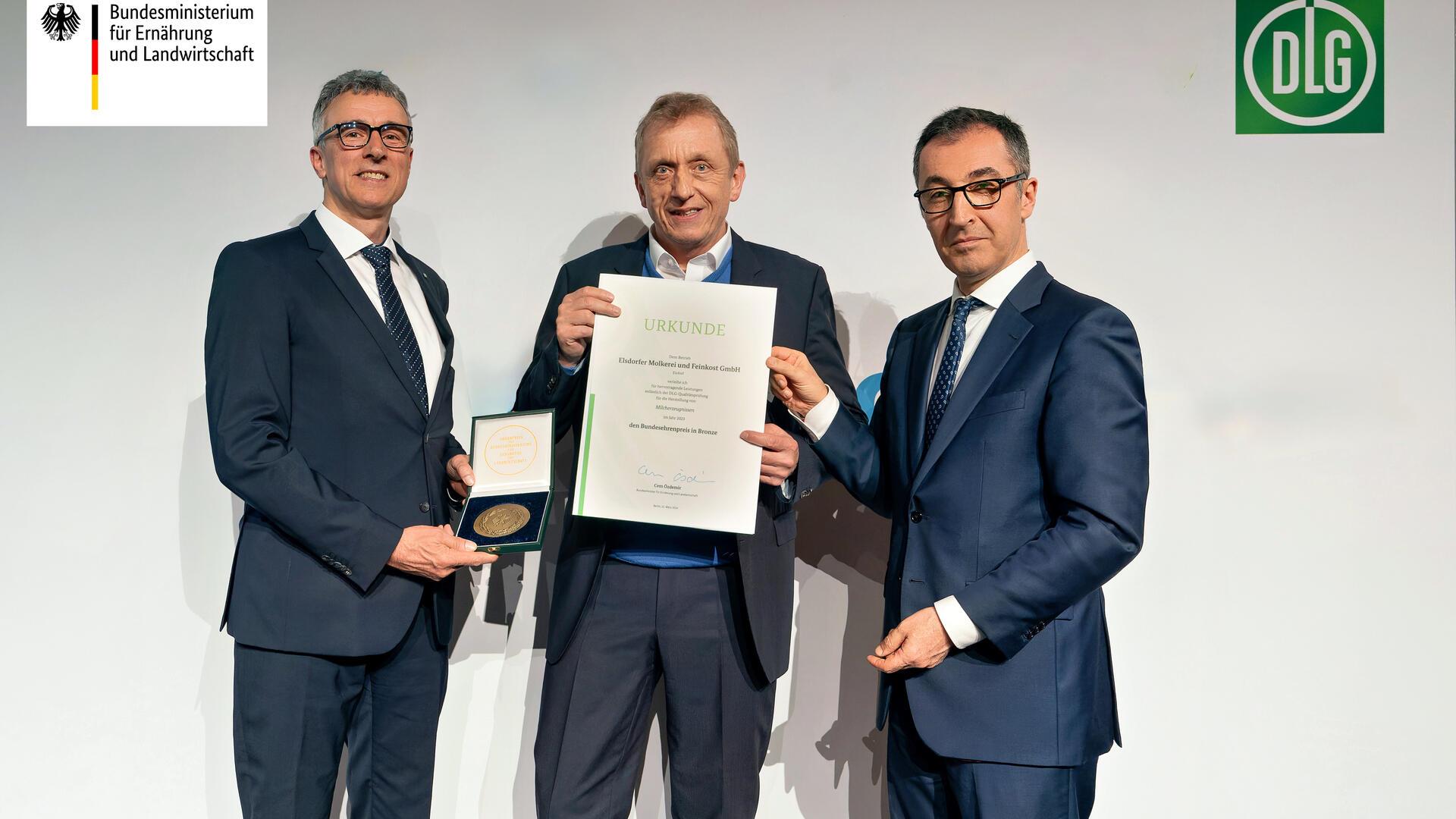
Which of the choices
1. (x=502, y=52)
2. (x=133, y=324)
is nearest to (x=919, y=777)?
(x=502, y=52)

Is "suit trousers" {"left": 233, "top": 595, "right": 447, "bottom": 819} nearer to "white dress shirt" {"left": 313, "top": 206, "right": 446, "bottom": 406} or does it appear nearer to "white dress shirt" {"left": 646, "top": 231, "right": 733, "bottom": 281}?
"white dress shirt" {"left": 313, "top": 206, "right": 446, "bottom": 406}

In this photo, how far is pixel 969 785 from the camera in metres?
1.58

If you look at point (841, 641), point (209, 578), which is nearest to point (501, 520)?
point (841, 641)

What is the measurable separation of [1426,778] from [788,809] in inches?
66.2

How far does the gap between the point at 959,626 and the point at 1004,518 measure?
198 mm

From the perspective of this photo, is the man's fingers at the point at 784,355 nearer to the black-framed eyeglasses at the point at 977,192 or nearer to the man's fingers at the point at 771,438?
the man's fingers at the point at 771,438

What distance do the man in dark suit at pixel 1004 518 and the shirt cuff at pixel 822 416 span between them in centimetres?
16

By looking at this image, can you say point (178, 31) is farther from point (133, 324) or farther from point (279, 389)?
point (279, 389)

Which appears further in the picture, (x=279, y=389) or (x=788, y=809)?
(x=788, y=809)

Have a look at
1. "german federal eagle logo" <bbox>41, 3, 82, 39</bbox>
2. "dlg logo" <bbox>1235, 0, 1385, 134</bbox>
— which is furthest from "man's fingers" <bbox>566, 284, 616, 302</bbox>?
"german federal eagle logo" <bbox>41, 3, 82, 39</bbox>

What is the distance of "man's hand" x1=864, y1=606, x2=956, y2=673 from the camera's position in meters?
1.54

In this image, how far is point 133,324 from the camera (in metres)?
2.62

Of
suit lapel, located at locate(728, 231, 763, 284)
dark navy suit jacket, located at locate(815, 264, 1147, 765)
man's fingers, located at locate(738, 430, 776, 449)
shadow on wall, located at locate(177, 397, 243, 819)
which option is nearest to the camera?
dark navy suit jacket, located at locate(815, 264, 1147, 765)

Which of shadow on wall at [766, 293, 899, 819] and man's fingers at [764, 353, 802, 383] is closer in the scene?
man's fingers at [764, 353, 802, 383]
